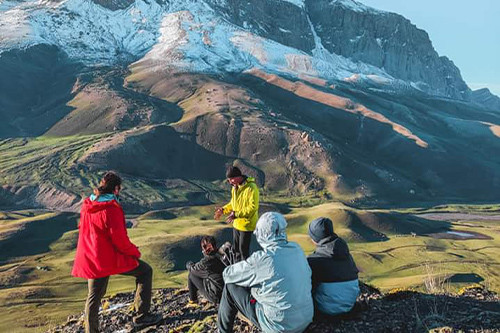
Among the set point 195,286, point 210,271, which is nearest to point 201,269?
point 210,271

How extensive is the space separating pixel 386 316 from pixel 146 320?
5.29m

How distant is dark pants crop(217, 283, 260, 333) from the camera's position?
24.8 ft

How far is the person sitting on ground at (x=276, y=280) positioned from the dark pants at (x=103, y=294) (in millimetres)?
2621

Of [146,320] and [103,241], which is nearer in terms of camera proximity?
[103,241]

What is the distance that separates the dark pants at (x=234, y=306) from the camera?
756cm

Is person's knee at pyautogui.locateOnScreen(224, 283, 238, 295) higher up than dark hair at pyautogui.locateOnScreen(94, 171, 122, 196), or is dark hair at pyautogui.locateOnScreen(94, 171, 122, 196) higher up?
dark hair at pyautogui.locateOnScreen(94, 171, 122, 196)

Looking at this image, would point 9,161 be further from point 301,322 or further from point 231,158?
point 301,322

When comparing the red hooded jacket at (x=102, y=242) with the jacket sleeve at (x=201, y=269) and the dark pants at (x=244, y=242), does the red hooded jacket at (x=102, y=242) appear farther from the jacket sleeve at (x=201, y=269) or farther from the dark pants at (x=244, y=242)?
the dark pants at (x=244, y=242)

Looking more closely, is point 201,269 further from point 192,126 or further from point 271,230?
point 192,126

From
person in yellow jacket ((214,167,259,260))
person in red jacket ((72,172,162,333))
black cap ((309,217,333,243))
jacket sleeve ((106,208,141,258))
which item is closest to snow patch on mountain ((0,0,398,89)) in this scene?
person in yellow jacket ((214,167,259,260))

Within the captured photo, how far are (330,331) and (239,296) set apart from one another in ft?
6.56

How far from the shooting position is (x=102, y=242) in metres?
8.39

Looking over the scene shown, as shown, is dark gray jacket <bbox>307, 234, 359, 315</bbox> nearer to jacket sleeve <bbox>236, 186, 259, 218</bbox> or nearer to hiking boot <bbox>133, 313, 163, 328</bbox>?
jacket sleeve <bbox>236, 186, 259, 218</bbox>

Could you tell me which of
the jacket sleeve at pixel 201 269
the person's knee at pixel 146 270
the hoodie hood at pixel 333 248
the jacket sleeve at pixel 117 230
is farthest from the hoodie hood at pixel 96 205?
the hoodie hood at pixel 333 248
